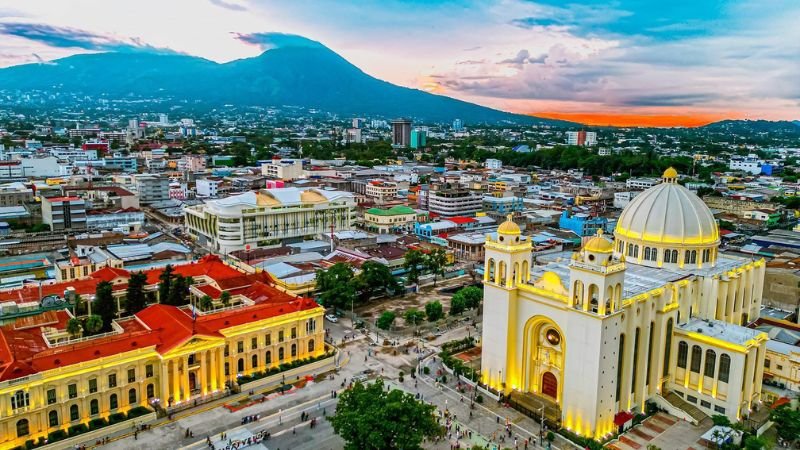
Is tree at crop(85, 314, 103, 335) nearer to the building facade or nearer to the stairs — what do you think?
the building facade

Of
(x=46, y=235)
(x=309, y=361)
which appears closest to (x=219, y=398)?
(x=309, y=361)

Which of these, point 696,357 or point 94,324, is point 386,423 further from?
point 94,324

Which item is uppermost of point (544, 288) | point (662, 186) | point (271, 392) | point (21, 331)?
point (662, 186)

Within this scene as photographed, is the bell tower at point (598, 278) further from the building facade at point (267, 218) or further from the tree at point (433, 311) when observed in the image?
the building facade at point (267, 218)

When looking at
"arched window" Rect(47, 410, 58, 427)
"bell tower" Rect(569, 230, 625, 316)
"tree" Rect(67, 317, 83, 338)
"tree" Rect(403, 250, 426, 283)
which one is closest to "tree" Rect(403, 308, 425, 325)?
"tree" Rect(403, 250, 426, 283)

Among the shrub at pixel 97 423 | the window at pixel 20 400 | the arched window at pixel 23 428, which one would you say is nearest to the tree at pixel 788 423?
the shrub at pixel 97 423

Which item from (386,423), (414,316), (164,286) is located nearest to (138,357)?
(164,286)

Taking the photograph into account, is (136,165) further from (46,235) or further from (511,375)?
(511,375)
